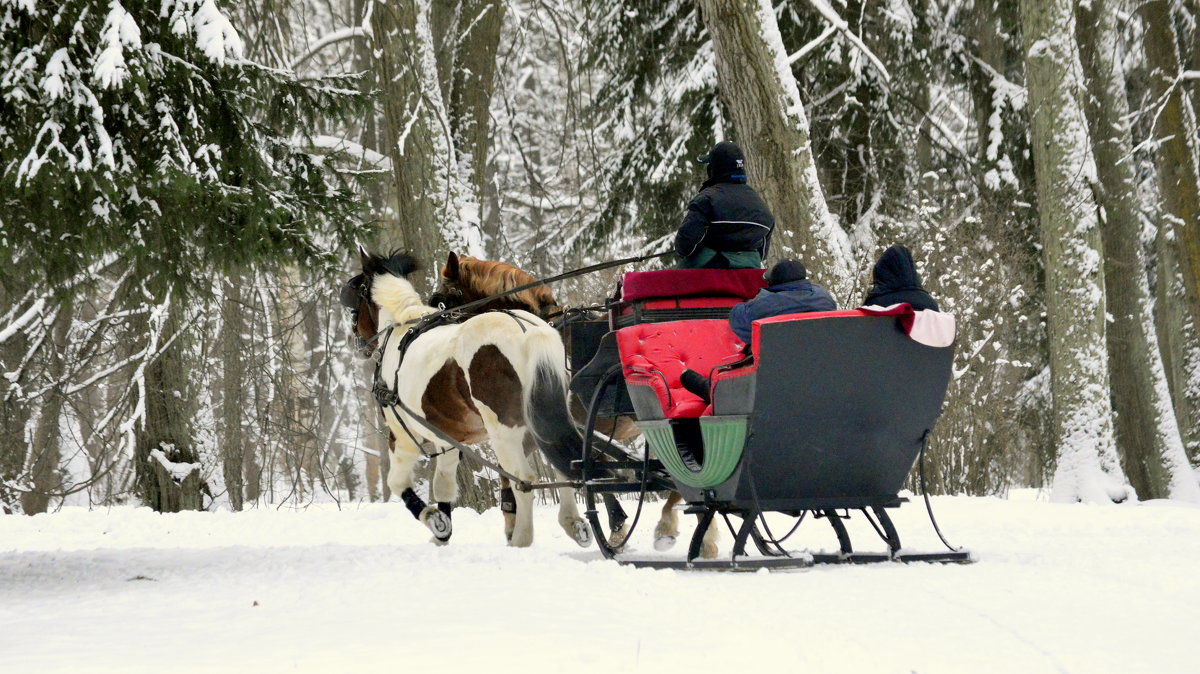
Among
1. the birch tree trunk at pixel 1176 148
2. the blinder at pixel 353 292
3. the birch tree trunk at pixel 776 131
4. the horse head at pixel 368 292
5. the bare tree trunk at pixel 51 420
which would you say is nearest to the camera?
the horse head at pixel 368 292

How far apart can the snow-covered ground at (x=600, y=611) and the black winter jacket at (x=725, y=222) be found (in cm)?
171

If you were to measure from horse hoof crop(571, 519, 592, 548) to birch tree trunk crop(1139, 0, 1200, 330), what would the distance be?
846 cm

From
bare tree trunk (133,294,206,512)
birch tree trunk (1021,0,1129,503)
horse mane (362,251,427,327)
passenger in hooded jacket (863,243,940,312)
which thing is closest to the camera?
passenger in hooded jacket (863,243,940,312)

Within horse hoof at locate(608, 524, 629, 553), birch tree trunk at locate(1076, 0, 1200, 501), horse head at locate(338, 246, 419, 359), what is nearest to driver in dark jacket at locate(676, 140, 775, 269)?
horse hoof at locate(608, 524, 629, 553)

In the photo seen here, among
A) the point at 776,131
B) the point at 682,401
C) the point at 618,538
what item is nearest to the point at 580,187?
the point at 776,131

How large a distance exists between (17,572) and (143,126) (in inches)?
105

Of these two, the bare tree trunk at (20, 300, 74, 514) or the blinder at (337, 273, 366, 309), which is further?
the bare tree trunk at (20, 300, 74, 514)

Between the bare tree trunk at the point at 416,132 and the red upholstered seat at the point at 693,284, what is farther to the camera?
the bare tree trunk at the point at 416,132

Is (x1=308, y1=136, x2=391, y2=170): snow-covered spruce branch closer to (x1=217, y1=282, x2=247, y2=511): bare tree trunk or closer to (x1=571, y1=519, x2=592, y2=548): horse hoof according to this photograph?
(x1=217, y1=282, x2=247, y2=511): bare tree trunk

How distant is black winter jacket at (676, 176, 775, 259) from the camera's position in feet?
20.5

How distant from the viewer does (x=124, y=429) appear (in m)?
12.2

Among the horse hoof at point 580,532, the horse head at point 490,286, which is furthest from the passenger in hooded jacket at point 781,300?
the horse head at point 490,286

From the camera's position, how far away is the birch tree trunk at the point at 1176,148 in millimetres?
13266

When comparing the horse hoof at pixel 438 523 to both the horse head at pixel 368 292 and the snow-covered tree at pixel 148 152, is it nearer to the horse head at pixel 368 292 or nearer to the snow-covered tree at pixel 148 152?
the horse head at pixel 368 292
